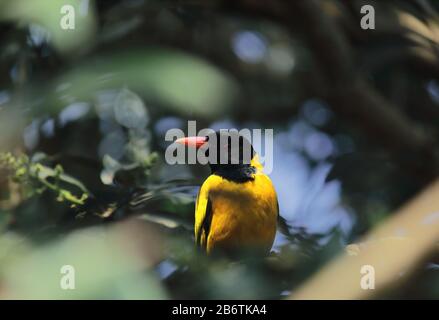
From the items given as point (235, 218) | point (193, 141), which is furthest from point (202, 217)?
point (193, 141)

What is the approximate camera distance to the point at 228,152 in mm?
2262

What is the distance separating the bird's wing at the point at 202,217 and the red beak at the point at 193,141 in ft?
0.59

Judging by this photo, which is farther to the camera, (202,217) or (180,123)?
(180,123)

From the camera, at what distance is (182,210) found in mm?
1913

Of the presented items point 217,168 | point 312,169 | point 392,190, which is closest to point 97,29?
point 217,168

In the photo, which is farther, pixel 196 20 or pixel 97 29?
pixel 196 20

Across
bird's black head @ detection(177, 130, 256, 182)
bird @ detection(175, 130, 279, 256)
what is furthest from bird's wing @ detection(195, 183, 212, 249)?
bird's black head @ detection(177, 130, 256, 182)

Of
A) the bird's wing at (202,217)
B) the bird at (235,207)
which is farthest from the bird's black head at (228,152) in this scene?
the bird's wing at (202,217)

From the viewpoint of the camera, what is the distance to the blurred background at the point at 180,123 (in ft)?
5.32

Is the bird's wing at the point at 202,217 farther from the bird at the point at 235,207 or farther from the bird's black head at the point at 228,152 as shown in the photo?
the bird's black head at the point at 228,152

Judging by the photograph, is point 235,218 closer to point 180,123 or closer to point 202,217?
point 202,217

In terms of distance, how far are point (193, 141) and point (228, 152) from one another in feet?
0.40
